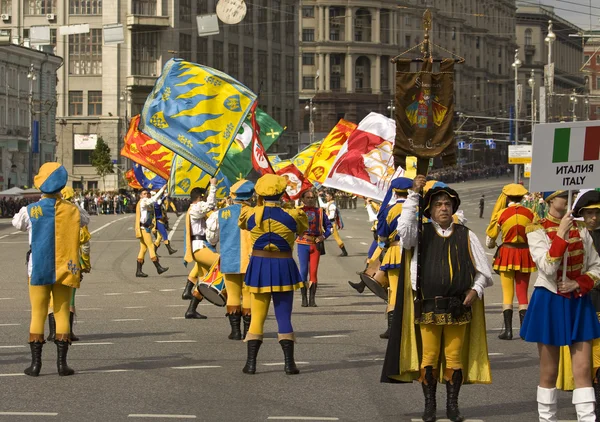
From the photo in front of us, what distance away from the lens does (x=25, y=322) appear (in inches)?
648

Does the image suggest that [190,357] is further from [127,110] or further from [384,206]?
[127,110]

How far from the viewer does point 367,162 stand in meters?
21.1

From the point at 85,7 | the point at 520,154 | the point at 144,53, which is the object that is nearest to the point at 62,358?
the point at 520,154

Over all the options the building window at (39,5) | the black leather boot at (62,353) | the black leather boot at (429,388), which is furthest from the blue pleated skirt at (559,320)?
the building window at (39,5)

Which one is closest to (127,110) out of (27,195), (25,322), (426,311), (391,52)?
(27,195)

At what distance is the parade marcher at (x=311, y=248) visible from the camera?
19233 millimetres

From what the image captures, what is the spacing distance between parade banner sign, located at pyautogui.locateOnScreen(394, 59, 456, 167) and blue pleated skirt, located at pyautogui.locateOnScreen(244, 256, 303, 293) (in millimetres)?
1935

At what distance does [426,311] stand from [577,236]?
119 centimetres

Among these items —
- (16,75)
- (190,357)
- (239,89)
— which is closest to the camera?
(190,357)

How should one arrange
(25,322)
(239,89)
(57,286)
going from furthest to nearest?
(239,89) < (25,322) < (57,286)

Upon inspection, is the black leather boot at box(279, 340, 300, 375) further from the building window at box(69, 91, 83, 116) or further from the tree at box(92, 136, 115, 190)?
the building window at box(69, 91, 83, 116)

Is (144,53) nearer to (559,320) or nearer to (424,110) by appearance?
(424,110)

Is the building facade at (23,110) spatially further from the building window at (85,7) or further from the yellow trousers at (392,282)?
the yellow trousers at (392,282)

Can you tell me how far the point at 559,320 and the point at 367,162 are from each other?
40.8 feet
